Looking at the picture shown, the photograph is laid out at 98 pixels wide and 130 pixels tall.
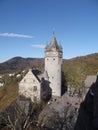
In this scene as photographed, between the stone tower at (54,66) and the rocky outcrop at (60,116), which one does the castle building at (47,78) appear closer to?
the stone tower at (54,66)

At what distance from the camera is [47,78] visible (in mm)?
52219

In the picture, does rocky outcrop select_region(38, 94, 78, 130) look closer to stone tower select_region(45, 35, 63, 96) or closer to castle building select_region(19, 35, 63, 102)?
castle building select_region(19, 35, 63, 102)

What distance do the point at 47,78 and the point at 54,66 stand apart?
8.91 ft

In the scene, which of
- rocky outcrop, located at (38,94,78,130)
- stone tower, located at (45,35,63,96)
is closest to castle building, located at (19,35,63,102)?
stone tower, located at (45,35,63,96)

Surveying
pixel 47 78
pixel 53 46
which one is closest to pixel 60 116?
pixel 47 78

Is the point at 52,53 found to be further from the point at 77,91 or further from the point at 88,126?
the point at 88,126

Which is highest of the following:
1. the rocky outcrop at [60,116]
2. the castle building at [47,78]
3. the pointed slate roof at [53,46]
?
the pointed slate roof at [53,46]

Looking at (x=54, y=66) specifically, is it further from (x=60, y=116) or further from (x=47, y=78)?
(x=60, y=116)

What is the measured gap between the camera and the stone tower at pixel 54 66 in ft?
171

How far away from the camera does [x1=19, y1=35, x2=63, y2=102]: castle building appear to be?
50594mm

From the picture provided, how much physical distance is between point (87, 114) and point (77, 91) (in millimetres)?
23730

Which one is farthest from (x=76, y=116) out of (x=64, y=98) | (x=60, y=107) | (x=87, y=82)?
(x=87, y=82)

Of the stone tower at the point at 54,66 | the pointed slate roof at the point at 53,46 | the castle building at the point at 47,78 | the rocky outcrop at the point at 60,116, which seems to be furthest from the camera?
the pointed slate roof at the point at 53,46

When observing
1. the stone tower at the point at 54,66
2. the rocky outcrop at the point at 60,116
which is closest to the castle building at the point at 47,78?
the stone tower at the point at 54,66
